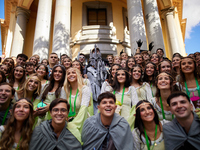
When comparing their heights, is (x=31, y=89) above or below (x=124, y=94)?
above

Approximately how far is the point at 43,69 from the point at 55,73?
775mm

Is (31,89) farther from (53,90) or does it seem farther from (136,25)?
(136,25)

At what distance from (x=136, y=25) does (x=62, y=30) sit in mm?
4454

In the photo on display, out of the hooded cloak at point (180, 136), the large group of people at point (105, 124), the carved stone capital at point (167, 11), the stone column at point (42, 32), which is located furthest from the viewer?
the carved stone capital at point (167, 11)

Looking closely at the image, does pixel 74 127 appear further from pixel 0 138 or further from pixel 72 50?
pixel 72 50

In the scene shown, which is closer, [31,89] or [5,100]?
[5,100]

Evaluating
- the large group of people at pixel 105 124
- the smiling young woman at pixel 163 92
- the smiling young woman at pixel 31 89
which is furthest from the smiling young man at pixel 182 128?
the smiling young woman at pixel 31 89

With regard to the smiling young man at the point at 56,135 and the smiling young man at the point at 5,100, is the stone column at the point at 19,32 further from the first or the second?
the smiling young man at the point at 56,135

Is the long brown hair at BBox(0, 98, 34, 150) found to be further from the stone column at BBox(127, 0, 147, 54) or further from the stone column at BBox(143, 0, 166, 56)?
the stone column at BBox(143, 0, 166, 56)

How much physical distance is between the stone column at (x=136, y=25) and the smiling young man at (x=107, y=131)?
6786 millimetres

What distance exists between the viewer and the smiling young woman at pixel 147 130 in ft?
7.76

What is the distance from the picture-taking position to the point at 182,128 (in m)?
2.31

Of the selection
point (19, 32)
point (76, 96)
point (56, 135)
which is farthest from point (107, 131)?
point (19, 32)

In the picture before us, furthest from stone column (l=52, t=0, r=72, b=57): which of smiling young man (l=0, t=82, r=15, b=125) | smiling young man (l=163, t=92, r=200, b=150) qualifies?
smiling young man (l=163, t=92, r=200, b=150)
